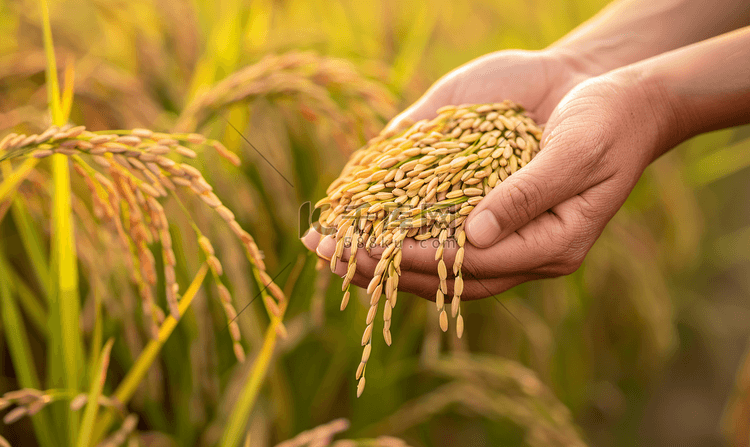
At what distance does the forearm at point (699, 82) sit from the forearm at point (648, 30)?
0.27 meters

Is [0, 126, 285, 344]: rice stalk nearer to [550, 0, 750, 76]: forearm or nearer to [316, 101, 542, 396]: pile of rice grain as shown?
[316, 101, 542, 396]: pile of rice grain

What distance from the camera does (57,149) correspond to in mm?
557

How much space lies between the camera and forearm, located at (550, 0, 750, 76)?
1165 mm

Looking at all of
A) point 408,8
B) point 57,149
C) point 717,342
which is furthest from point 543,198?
point 717,342

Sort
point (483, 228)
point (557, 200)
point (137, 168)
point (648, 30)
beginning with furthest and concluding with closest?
point (648, 30) → point (557, 200) → point (483, 228) → point (137, 168)

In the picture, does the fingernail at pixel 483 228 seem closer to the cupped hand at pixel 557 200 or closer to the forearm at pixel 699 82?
the cupped hand at pixel 557 200

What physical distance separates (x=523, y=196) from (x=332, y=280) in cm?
66

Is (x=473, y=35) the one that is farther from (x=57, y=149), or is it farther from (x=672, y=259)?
(x=57, y=149)

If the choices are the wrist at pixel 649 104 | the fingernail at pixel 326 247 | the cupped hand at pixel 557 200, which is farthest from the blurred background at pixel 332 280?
the wrist at pixel 649 104

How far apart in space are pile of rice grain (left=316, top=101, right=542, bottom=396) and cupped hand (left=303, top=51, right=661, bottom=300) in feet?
0.13

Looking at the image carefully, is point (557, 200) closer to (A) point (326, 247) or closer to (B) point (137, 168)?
(A) point (326, 247)

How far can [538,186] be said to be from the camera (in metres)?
0.76

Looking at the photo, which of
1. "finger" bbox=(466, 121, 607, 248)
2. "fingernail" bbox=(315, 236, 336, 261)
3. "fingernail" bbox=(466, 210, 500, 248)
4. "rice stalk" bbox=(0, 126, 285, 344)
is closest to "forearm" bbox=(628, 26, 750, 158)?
"finger" bbox=(466, 121, 607, 248)

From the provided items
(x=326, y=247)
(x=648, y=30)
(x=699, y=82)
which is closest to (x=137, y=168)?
(x=326, y=247)
